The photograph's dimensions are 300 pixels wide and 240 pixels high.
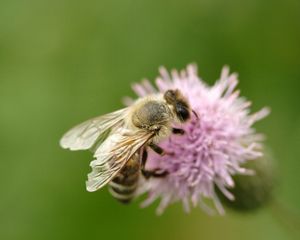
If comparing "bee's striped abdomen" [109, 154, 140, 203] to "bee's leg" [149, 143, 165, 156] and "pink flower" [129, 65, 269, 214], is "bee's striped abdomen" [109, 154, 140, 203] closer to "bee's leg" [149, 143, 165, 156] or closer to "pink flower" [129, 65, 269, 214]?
"bee's leg" [149, 143, 165, 156]

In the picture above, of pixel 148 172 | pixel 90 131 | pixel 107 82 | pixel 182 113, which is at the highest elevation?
pixel 107 82

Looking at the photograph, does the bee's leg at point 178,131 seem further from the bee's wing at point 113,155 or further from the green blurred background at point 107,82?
the green blurred background at point 107,82

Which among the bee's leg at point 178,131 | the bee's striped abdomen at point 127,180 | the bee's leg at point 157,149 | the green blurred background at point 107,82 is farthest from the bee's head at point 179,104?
the green blurred background at point 107,82

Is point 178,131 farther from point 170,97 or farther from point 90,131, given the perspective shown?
point 90,131

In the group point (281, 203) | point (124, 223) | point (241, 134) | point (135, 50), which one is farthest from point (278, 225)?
point (135, 50)

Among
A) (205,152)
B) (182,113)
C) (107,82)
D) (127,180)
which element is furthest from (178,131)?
(107,82)

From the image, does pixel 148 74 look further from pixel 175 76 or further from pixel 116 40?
pixel 175 76
